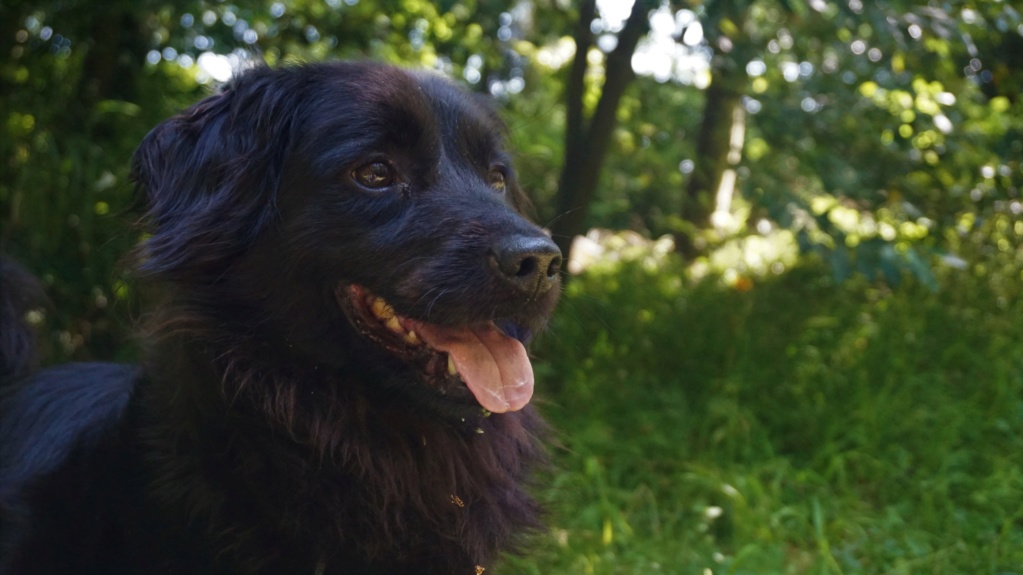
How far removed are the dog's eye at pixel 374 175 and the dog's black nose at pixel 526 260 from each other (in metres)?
0.37

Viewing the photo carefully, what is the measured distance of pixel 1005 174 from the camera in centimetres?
433

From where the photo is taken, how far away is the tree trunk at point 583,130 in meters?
4.48

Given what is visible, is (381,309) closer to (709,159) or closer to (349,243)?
(349,243)

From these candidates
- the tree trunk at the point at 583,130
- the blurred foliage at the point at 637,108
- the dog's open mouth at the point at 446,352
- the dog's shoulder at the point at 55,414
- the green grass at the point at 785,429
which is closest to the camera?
the dog's open mouth at the point at 446,352

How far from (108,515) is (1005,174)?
408 centimetres

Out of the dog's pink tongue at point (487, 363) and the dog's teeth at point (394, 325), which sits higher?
the dog's teeth at point (394, 325)

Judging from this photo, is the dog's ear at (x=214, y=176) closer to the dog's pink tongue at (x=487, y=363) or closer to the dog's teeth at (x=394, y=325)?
the dog's teeth at (x=394, y=325)

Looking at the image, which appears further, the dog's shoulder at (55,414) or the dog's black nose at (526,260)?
the dog's shoulder at (55,414)

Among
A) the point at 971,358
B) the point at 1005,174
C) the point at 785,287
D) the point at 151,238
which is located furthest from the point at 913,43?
the point at 151,238

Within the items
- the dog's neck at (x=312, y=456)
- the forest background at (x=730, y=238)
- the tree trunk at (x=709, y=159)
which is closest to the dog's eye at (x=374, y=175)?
the dog's neck at (x=312, y=456)

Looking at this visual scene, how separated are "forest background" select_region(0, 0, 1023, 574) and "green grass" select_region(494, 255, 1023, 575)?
1cm

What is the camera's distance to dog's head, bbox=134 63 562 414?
216 cm

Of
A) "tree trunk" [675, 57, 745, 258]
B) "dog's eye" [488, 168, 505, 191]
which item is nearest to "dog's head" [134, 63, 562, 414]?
"dog's eye" [488, 168, 505, 191]

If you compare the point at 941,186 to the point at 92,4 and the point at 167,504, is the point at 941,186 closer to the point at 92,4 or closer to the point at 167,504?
the point at 167,504
